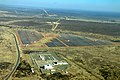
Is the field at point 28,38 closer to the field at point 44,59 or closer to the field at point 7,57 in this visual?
the field at point 7,57

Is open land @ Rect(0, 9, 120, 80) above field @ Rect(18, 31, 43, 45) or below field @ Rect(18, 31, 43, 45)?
above

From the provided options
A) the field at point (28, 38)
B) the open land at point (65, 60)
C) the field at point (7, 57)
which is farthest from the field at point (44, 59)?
the field at point (28, 38)

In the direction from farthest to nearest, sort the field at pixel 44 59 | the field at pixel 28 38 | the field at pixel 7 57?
the field at pixel 28 38
the field at pixel 44 59
the field at pixel 7 57

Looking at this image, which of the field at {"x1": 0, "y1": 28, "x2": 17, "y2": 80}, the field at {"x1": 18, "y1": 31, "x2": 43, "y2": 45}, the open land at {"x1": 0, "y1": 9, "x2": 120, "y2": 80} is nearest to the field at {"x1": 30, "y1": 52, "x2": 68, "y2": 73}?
the open land at {"x1": 0, "y1": 9, "x2": 120, "y2": 80}

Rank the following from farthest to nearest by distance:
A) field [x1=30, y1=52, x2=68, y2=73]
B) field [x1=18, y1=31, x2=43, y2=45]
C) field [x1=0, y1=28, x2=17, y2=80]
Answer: field [x1=18, y1=31, x2=43, y2=45] → field [x1=30, y1=52, x2=68, y2=73] → field [x1=0, y1=28, x2=17, y2=80]

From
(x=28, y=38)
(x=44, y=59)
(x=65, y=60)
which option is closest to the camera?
(x=44, y=59)

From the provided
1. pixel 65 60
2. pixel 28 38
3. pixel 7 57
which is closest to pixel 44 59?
pixel 65 60

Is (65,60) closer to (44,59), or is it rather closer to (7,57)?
(44,59)

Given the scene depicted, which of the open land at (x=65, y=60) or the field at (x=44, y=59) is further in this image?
the field at (x=44, y=59)

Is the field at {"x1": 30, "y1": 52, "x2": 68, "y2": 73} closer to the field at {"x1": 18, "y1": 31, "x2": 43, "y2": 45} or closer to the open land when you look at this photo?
the open land

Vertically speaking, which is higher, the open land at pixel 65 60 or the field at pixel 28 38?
the open land at pixel 65 60

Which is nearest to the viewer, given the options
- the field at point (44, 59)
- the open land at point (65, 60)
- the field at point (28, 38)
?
the open land at point (65, 60)
